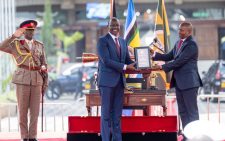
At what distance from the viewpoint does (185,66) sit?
25.6ft

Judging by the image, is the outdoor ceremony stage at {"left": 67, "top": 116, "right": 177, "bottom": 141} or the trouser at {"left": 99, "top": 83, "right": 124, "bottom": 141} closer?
the trouser at {"left": 99, "top": 83, "right": 124, "bottom": 141}

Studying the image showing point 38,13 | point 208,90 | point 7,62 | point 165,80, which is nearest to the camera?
point 165,80

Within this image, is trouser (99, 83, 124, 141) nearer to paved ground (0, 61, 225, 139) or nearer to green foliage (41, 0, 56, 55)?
paved ground (0, 61, 225, 139)

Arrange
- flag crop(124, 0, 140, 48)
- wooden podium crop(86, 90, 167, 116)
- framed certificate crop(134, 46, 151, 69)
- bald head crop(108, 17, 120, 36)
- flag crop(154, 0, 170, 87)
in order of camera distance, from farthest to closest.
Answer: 1. flag crop(154, 0, 170, 87)
2. flag crop(124, 0, 140, 48)
3. wooden podium crop(86, 90, 167, 116)
4. framed certificate crop(134, 46, 151, 69)
5. bald head crop(108, 17, 120, 36)

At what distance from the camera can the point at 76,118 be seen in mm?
7824

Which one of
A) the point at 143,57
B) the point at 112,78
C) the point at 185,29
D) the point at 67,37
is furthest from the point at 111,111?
the point at 67,37

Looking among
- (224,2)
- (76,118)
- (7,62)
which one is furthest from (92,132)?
(224,2)

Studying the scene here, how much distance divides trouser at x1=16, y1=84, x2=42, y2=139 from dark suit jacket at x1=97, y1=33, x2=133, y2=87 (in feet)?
3.20

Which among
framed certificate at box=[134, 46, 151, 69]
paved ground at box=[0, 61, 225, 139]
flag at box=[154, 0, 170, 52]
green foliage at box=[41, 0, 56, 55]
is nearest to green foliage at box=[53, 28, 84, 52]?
A: green foliage at box=[41, 0, 56, 55]

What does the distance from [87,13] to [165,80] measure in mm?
29773

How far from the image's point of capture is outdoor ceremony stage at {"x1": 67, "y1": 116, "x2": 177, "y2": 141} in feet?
25.5

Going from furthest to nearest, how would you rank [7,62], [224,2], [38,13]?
[38,13] → [224,2] → [7,62]

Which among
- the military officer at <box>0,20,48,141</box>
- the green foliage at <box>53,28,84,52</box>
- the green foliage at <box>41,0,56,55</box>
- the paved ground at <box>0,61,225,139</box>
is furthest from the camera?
the green foliage at <box>53,28,84,52</box>

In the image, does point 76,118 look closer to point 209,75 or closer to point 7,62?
point 7,62
